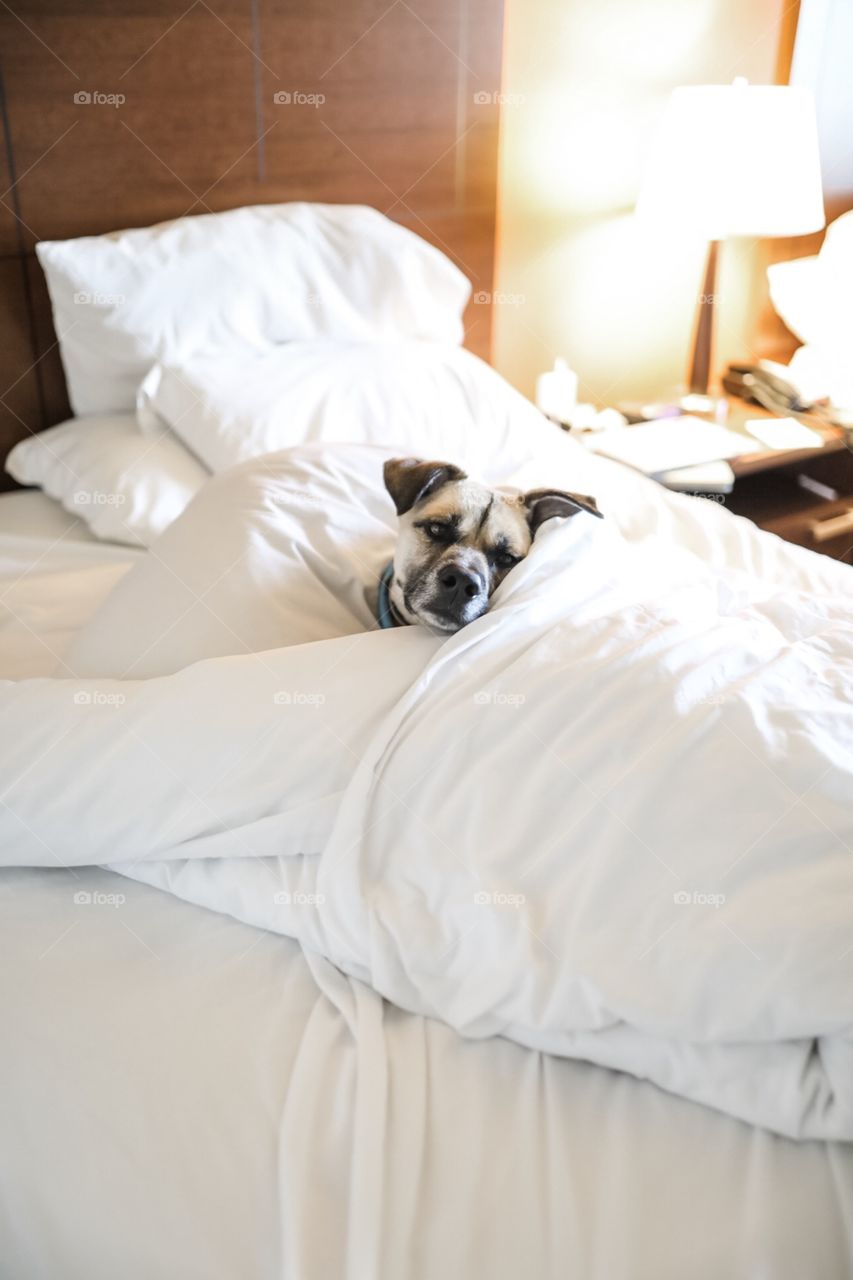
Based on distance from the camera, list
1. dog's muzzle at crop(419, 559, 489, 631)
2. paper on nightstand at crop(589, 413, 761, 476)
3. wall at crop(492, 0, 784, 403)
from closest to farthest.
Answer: dog's muzzle at crop(419, 559, 489, 631) < paper on nightstand at crop(589, 413, 761, 476) < wall at crop(492, 0, 784, 403)

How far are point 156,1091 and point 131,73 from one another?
1887mm

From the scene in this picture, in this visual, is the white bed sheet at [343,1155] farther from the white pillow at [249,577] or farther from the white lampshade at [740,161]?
the white lampshade at [740,161]

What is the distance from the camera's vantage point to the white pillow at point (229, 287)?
2020mm

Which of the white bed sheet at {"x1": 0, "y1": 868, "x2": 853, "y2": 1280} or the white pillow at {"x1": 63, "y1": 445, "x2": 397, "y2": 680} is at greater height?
the white pillow at {"x1": 63, "y1": 445, "x2": 397, "y2": 680}

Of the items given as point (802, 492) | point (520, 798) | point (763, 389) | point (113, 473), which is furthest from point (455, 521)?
point (763, 389)

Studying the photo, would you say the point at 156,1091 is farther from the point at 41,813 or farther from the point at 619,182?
the point at 619,182

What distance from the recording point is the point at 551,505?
4.96 feet

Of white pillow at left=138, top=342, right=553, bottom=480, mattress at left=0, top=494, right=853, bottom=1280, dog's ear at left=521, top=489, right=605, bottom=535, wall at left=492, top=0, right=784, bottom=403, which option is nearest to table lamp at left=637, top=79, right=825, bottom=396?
wall at left=492, top=0, right=784, bottom=403

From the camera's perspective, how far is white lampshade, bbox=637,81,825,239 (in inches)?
99.1

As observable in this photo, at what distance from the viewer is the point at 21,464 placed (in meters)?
2.10

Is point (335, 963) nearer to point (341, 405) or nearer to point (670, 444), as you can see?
point (341, 405)

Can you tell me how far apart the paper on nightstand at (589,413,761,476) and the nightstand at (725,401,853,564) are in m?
0.07

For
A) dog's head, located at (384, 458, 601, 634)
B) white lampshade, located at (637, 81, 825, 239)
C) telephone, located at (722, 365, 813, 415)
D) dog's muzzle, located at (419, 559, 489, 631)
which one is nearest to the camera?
dog's muzzle, located at (419, 559, 489, 631)

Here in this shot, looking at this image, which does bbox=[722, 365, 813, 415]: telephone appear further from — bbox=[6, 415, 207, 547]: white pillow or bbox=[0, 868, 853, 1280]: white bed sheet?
bbox=[0, 868, 853, 1280]: white bed sheet
